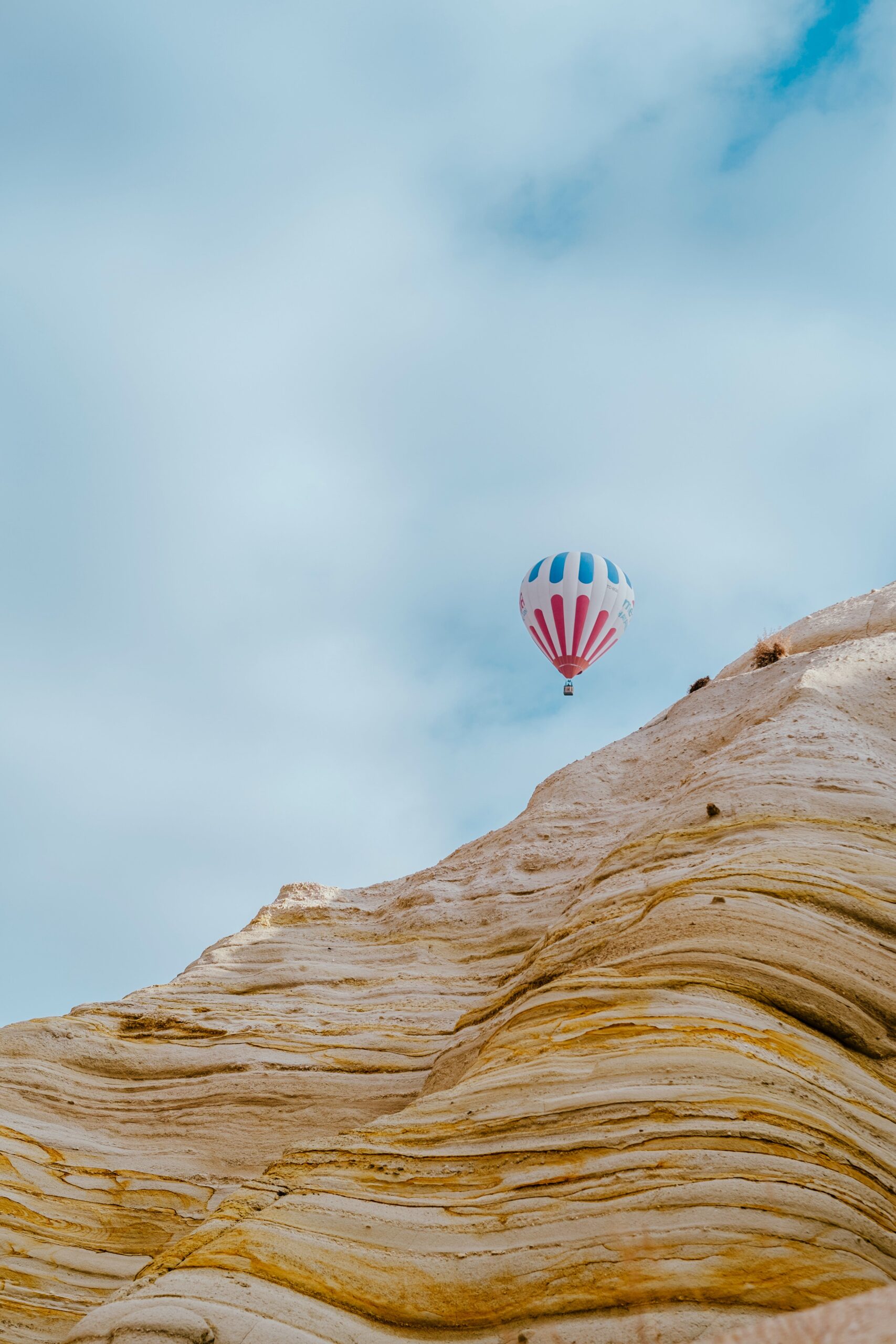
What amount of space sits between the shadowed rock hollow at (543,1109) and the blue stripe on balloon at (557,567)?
1691 cm

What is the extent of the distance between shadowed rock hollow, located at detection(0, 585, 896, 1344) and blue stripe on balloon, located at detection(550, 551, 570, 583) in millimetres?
16914

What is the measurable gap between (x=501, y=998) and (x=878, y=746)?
3.87 metres

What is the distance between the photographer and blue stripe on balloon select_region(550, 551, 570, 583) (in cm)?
2848

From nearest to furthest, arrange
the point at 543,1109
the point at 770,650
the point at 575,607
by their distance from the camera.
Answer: the point at 543,1109
the point at 770,650
the point at 575,607

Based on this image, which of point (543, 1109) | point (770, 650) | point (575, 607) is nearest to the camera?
point (543, 1109)

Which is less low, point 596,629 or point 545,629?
point 545,629

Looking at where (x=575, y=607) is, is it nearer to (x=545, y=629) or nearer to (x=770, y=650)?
(x=545, y=629)

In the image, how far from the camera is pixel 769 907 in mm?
6254

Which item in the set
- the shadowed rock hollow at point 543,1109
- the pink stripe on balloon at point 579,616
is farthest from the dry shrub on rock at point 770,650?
the pink stripe on balloon at point 579,616

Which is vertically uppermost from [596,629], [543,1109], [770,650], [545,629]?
[545,629]

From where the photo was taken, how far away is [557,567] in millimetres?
28672

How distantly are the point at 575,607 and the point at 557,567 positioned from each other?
1220mm

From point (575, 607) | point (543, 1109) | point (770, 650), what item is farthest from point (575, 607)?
point (543, 1109)

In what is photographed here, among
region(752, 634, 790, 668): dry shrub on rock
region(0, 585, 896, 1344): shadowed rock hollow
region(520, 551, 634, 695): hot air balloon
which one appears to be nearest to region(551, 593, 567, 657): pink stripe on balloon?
region(520, 551, 634, 695): hot air balloon
